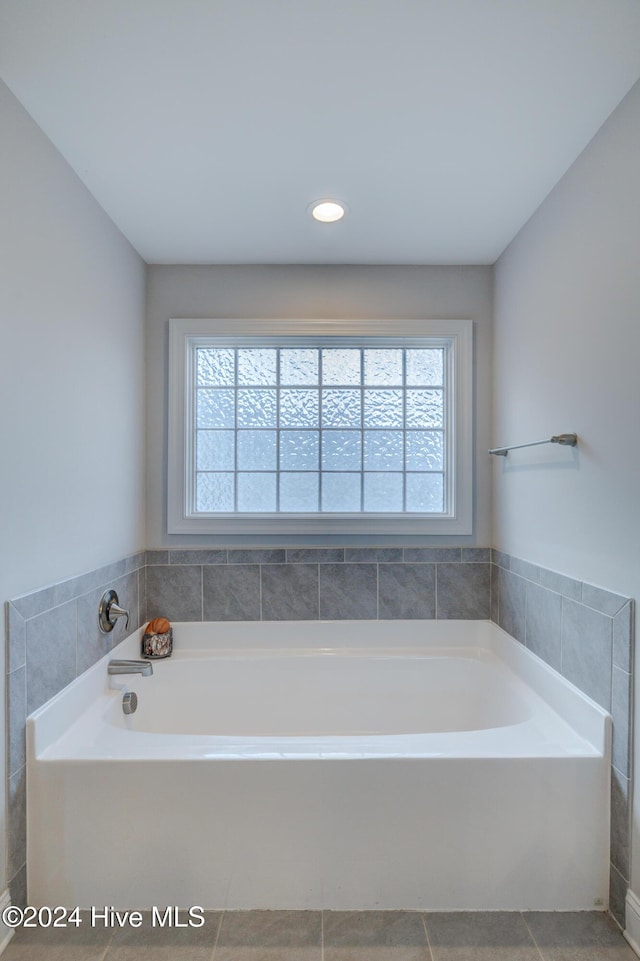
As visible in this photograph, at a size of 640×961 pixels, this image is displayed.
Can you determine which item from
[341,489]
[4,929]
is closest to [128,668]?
[4,929]

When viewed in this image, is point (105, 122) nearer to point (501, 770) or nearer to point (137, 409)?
point (137, 409)

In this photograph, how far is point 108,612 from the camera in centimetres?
192

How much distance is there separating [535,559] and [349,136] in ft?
5.43

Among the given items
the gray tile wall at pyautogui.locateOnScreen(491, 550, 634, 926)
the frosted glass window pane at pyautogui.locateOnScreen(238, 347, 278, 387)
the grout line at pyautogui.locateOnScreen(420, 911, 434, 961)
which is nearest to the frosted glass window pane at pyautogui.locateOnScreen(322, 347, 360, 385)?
the frosted glass window pane at pyautogui.locateOnScreen(238, 347, 278, 387)

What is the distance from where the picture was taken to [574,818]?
57.3 inches

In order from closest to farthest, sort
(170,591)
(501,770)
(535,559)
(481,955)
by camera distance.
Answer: (481,955), (501,770), (535,559), (170,591)

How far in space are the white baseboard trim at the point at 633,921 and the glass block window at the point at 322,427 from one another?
60.3 inches

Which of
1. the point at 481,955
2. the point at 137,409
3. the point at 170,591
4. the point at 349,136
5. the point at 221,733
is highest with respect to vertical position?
the point at 349,136

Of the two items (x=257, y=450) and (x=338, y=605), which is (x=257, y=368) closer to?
(x=257, y=450)

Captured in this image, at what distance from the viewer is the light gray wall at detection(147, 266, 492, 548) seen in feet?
7.78

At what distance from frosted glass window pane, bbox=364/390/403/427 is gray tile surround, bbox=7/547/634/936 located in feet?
2.10

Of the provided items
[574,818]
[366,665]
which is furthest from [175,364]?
[574,818]

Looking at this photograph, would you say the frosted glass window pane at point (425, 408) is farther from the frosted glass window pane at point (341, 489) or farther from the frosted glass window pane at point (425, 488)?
the frosted glass window pane at point (341, 489)

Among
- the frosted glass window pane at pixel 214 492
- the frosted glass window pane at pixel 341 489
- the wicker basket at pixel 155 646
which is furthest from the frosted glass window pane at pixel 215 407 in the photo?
the wicker basket at pixel 155 646
